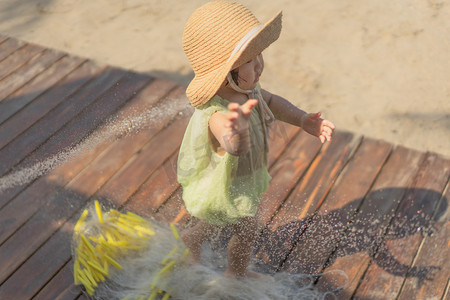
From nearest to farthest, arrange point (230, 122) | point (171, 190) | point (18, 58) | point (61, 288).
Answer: point (230, 122) → point (61, 288) → point (171, 190) → point (18, 58)

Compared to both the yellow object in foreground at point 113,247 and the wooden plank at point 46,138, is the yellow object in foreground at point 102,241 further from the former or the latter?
the wooden plank at point 46,138

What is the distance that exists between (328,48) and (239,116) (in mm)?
2886

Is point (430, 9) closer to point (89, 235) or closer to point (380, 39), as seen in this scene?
point (380, 39)

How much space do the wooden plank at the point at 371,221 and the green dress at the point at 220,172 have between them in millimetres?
624

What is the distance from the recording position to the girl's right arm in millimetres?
1746

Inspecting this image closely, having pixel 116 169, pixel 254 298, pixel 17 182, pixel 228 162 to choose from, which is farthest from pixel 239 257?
pixel 17 182

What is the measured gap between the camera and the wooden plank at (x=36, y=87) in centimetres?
362

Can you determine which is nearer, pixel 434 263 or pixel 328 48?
pixel 434 263

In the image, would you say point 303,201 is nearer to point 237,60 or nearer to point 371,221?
point 371,221

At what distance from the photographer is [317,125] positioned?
2.21 meters

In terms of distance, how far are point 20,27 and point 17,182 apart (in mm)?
2282

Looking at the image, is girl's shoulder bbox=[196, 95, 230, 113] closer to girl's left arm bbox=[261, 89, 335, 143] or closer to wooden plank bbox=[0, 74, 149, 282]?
girl's left arm bbox=[261, 89, 335, 143]

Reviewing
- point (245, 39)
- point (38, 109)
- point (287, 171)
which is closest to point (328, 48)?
point (287, 171)

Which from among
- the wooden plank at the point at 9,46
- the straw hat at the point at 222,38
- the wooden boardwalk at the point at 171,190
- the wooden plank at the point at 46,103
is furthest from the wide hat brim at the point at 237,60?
the wooden plank at the point at 9,46
